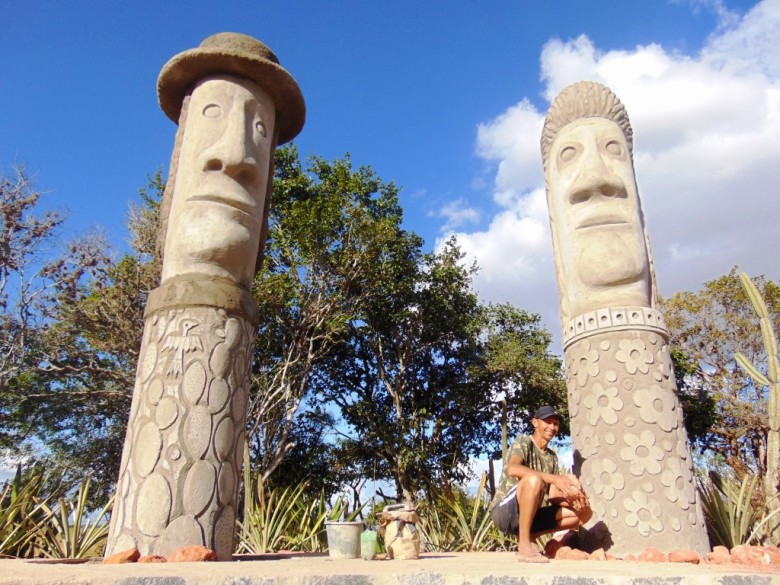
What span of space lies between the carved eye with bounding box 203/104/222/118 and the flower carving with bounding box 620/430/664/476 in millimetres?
4436

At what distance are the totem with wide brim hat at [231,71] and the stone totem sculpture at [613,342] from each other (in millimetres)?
2763

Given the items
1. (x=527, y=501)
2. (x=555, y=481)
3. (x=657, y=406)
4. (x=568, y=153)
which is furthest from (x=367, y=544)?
(x=568, y=153)

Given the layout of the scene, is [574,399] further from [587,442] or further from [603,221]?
[603,221]

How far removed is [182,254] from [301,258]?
7170 millimetres

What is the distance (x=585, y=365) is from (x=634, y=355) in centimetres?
42

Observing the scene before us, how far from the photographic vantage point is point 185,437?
166 inches

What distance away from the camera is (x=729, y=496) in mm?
5832

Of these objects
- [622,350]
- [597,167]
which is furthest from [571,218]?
[622,350]

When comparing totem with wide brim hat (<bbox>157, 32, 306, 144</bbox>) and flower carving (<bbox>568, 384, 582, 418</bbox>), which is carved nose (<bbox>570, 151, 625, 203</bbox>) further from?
totem with wide brim hat (<bbox>157, 32, 306, 144</bbox>)

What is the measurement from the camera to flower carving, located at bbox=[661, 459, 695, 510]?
15.2 feet

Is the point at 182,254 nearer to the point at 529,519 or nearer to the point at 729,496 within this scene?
the point at 529,519

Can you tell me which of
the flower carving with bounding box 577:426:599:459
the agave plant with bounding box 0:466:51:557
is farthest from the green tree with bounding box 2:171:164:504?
the flower carving with bounding box 577:426:599:459

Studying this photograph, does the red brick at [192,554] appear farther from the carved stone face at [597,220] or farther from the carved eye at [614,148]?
the carved eye at [614,148]

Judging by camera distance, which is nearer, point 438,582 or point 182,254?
point 438,582
